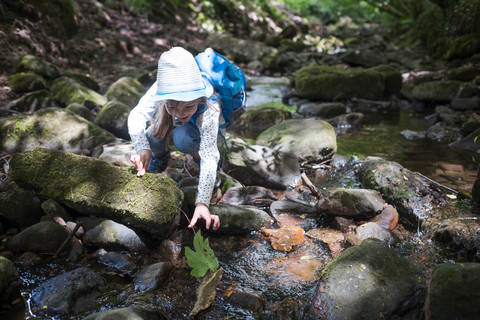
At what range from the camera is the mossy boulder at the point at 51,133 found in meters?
3.91

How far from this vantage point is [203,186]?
2.61 meters

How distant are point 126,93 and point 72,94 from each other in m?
0.81

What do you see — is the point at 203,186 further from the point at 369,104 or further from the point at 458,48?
the point at 458,48

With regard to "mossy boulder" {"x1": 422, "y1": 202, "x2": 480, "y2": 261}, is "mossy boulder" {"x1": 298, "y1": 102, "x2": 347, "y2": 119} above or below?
below

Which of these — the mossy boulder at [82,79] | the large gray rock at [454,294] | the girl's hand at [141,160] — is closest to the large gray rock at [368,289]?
the large gray rock at [454,294]

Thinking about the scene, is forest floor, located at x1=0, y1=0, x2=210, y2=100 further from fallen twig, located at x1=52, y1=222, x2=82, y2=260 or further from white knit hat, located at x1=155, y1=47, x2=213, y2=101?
white knit hat, located at x1=155, y1=47, x2=213, y2=101

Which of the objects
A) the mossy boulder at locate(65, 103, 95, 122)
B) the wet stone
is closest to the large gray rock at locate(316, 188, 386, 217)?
the wet stone

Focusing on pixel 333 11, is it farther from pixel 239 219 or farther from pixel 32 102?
pixel 239 219

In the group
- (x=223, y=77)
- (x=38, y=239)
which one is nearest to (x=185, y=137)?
(x=223, y=77)

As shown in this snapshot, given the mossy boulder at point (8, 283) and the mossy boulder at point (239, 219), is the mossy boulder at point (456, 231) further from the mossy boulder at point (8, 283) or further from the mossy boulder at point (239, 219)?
the mossy boulder at point (8, 283)

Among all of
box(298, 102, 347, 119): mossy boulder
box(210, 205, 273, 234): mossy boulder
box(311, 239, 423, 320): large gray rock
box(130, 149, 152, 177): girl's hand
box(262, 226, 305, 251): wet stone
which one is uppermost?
box(130, 149, 152, 177): girl's hand

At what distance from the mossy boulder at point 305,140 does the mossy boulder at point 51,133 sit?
207 centimetres

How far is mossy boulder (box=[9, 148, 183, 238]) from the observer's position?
2.65 m

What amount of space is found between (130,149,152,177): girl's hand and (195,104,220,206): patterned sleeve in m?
0.49
